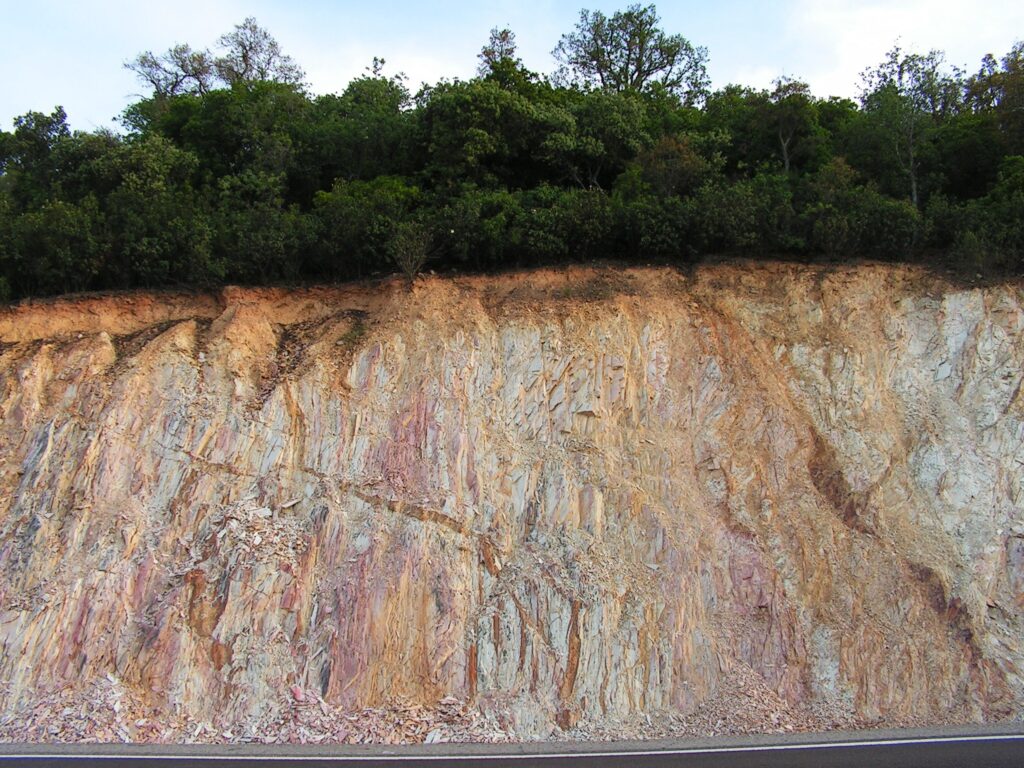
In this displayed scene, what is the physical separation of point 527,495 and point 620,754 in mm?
5049

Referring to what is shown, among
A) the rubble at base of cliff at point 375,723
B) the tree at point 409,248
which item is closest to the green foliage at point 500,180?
the tree at point 409,248

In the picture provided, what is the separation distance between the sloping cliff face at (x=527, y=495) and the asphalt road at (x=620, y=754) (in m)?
0.79

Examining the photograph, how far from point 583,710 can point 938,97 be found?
73.3ft

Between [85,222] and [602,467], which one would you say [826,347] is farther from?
[85,222]

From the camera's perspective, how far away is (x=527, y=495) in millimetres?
15656

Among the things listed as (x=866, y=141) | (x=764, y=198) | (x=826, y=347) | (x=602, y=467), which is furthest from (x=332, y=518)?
(x=866, y=141)

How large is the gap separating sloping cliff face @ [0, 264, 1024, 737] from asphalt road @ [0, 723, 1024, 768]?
788mm

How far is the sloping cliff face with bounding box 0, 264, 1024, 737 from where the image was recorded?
1366 cm

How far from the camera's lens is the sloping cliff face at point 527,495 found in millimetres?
13664

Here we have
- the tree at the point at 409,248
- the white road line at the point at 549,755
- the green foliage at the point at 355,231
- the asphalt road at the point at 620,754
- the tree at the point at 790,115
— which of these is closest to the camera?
the asphalt road at the point at 620,754

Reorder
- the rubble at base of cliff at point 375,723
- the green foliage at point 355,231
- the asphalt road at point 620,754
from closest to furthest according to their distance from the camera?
the asphalt road at point 620,754 → the rubble at base of cliff at point 375,723 → the green foliage at point 355,231

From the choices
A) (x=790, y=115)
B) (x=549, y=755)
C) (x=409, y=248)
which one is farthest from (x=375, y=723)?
(x=790, y=115)

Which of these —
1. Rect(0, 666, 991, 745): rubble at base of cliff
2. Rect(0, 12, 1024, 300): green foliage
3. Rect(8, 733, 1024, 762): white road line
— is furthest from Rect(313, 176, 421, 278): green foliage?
Rect(8, 733, 1024, 762): white road line

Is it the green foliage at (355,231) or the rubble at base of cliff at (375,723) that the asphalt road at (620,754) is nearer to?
the rubble at base of cliff at (375,723)
